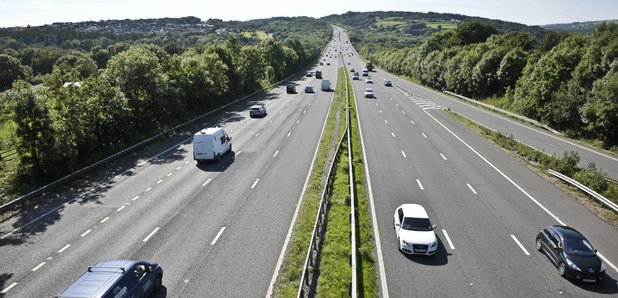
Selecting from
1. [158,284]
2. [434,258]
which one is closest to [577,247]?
[434,258]

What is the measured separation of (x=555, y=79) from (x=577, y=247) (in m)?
35.9

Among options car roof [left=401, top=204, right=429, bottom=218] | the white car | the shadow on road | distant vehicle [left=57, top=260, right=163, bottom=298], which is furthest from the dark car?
distant vehicle [left=57, top=260, right=163, bottom=298]

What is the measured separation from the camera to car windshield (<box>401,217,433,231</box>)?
18062 mm

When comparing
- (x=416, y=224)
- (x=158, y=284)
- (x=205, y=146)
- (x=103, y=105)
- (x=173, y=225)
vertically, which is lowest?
(x=173, y=225)

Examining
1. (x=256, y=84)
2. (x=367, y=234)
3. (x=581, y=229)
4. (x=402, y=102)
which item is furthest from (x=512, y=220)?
(x=256, y=84)

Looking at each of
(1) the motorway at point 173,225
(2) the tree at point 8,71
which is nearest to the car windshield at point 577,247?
(1) the motorway at point 173,225

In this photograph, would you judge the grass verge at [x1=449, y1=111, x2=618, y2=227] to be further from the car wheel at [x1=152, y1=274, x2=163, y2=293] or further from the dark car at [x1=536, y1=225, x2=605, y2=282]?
the car wheel at [x1=152, y1=274, x2=163, y2=293]

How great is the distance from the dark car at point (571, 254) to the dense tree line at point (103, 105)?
89.2ft

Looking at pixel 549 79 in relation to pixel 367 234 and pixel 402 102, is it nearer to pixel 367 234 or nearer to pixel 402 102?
pixel 402 102

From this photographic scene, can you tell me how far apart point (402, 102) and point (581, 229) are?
46.1 metres

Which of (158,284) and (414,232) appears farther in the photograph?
(414,232)

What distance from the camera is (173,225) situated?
19.6 meters

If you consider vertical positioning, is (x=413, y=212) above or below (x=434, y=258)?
above

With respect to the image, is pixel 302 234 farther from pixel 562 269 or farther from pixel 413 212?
pixel 562 269
